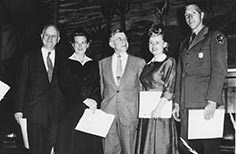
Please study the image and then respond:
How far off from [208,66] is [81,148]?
125cm

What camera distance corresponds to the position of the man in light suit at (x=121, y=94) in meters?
3.02

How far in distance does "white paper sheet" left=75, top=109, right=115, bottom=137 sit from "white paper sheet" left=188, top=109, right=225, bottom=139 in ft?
2.22

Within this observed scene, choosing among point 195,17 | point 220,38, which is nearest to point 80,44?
point 195,17

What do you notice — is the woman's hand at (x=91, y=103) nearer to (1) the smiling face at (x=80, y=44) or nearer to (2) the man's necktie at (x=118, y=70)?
(2) the man's necktie at (x=118, y=70)

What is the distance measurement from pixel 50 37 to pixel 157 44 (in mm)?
947

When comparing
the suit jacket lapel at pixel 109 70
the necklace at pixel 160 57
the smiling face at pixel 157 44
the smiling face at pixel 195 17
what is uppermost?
the smiling face at pixel 195 17

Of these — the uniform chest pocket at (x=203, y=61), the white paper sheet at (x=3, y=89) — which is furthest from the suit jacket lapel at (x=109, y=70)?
the white paper sheet at (x=3, y=89)

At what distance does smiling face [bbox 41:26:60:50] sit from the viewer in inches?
128

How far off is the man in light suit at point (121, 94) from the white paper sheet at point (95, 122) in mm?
42

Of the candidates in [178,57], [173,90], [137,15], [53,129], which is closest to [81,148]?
[53,129]

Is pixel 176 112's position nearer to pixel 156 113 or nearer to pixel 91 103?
pixel 156 113

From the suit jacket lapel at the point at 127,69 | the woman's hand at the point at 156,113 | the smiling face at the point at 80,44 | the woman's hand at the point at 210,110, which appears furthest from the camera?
the smiling face at the point at 80,44

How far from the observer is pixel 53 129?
10.5 ft

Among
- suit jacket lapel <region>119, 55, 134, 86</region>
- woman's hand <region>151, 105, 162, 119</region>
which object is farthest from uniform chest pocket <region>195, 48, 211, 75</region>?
suit jacket lapel <region>119, 55, 134, 86</region>
